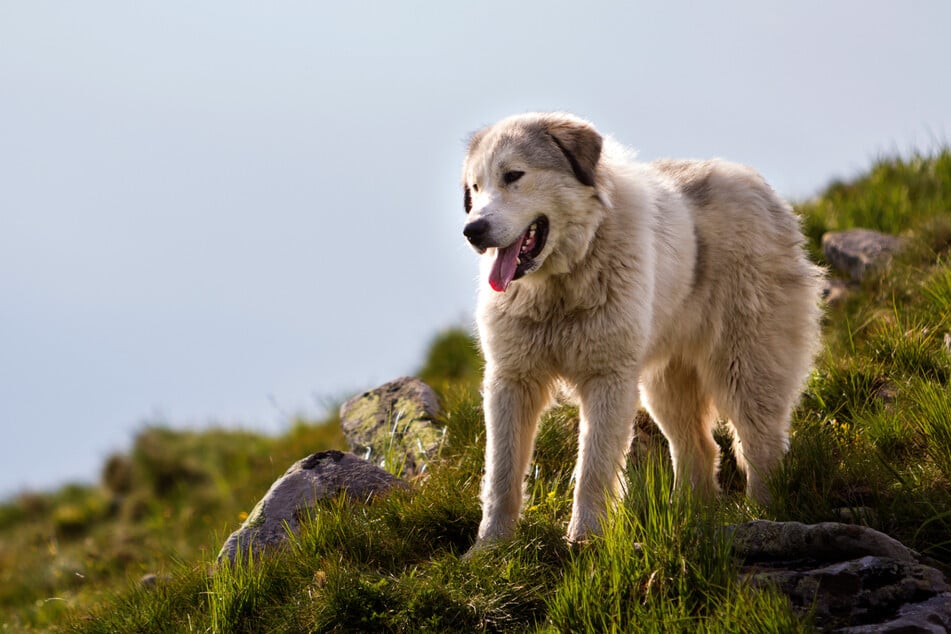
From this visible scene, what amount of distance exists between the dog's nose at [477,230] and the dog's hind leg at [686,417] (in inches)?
75.8

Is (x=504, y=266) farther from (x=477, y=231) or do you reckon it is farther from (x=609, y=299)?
(x=609, y=299)

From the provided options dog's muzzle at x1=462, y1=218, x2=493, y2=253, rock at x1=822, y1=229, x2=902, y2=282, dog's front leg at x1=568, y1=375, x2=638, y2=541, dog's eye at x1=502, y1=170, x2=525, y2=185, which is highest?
dog's eye at x1=502, y1=170, x2=525, y2=185

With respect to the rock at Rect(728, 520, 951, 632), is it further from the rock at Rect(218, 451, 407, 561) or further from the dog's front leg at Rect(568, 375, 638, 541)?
the rock at Rect(218, 451, 407, 561)

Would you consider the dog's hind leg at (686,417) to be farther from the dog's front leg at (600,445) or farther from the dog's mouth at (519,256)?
the dog's mouth at (519,256)

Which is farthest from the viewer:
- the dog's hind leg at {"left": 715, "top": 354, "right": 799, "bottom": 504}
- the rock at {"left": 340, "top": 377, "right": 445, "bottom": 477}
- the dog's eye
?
the rock at {"left": 340, "top": 377, "right": 445, "bottom": 477}

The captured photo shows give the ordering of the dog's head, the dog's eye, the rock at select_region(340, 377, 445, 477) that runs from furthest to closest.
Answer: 1. the rock at select_region(340, 377, 445, 477)
2. the dog's eye
3. the dog's head

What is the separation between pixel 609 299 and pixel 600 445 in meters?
0.77

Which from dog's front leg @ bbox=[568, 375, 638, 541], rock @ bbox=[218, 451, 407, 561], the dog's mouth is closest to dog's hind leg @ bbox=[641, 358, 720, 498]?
dog's front leg @ bbox=[568, 375, 638, 541]

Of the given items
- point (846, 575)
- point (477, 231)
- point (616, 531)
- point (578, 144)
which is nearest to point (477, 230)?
point (477, 231)

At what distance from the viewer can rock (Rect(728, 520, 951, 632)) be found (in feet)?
11.9

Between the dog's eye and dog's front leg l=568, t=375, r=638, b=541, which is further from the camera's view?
the dog's eye

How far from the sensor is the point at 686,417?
613 cm

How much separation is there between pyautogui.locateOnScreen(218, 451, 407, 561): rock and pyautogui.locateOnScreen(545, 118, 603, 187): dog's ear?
221 cm

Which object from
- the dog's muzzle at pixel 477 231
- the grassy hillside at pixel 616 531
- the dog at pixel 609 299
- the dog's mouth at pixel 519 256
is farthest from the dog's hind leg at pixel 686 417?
the dog's muzzle at pixel 477 231
